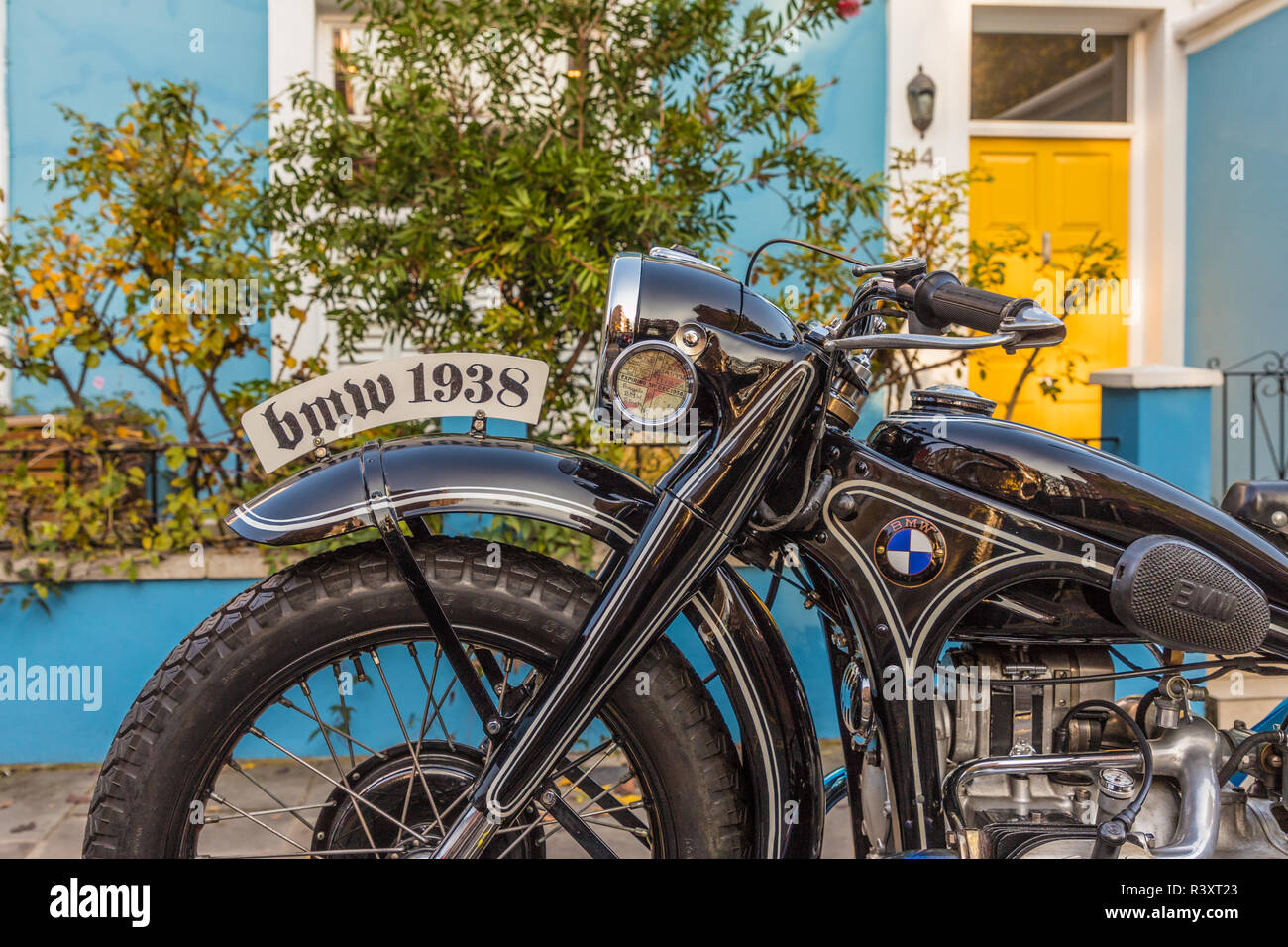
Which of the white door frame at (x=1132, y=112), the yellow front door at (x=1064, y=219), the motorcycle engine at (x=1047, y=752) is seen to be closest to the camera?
the motorcycle engine at (x=1047, y=752)

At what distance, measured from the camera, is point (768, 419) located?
1.70m

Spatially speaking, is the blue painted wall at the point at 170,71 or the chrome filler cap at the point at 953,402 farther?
the blue painted wall at the point at 170,71

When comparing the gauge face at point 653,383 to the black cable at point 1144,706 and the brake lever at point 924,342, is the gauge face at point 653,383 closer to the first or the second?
the brake lever at point 924,342

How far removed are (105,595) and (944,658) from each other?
118 inches

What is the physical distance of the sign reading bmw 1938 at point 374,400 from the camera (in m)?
1.79

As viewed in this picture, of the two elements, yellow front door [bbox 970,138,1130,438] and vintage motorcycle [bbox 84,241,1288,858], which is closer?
vintage motorcycle [bbox 84,241,1288,858]

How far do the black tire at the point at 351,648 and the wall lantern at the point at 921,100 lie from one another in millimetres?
4689

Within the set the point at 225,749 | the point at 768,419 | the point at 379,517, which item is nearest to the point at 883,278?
the point at 768,419

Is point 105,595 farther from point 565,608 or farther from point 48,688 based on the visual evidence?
point 565,608

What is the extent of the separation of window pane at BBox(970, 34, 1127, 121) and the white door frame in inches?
3.0

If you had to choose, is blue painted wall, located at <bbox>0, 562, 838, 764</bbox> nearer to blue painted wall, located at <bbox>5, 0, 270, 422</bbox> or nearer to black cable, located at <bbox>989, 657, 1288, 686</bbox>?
black cable, located at <bbox>989, 657, 1288, 686</bbox>

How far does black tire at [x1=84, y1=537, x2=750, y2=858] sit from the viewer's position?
163 cm

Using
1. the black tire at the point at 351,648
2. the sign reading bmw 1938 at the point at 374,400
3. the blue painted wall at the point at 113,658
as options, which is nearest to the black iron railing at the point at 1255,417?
the blue painted wall at the point at 113,658

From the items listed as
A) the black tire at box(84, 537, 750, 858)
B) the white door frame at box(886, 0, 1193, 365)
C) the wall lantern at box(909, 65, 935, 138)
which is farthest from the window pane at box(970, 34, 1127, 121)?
the black tire at box(84, 537, 750, 858)
